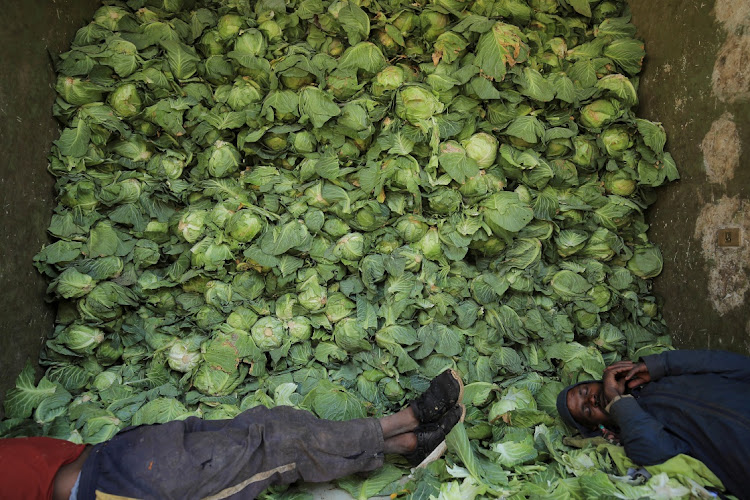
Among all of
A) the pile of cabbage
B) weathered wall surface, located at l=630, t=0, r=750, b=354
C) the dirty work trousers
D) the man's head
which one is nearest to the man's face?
the man's head

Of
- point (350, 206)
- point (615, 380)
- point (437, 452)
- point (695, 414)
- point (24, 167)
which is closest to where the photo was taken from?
point (695, 414)

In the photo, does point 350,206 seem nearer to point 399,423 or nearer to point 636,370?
point 399,423

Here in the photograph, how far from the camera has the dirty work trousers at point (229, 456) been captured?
2.41 metres

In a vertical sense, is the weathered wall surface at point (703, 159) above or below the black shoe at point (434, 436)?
above

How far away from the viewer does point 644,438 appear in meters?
2.57

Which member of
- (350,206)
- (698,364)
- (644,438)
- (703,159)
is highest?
(703,159)

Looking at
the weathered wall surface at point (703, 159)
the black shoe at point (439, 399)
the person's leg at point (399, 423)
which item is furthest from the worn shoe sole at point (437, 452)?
the weathered wall surface at point (703, 159)

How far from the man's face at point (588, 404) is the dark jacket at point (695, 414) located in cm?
22

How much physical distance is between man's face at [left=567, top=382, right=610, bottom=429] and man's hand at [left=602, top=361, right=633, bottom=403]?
0.06 metres

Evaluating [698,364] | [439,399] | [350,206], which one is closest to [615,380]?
[698,364]

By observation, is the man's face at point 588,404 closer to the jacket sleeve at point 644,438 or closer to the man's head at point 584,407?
the man's head at point 584,407

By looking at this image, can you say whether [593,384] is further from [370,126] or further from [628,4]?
[628,4]

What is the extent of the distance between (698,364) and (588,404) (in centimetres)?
69

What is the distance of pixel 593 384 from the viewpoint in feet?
10.4
